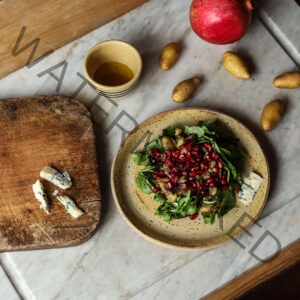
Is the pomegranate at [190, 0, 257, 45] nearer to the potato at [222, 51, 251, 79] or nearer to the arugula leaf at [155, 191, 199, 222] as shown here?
the potato at [222, 51, 251, 79]

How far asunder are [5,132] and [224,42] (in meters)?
0.68

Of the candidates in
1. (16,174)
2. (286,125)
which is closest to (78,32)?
(16,174)

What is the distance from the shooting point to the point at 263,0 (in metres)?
1.45

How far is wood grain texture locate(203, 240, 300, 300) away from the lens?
129cm

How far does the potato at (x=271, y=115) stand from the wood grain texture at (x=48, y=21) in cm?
52

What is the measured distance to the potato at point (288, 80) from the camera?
137cm

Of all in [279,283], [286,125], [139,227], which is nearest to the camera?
[139,227]

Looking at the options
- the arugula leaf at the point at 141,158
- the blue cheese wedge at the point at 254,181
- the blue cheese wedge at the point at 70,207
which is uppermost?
the blue cheese wedge at the point at 254,181

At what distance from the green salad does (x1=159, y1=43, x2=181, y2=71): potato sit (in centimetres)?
22

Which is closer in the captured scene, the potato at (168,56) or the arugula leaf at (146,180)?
the arugula leaf at (146,180)

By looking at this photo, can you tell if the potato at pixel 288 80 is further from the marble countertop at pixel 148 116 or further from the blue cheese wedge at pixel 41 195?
the blue cheese wedge at pixel 41 195

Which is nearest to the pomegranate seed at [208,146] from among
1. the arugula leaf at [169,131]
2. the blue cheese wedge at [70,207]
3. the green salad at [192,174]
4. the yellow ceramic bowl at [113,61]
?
the green salad at [192,174]

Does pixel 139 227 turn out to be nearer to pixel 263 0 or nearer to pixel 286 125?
pixel 286 125

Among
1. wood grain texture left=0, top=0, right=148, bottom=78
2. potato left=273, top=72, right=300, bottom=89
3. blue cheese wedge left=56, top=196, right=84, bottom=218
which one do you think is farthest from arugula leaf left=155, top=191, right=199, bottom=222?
wood grain texture left=0, top=0, right=148, bottom=78
